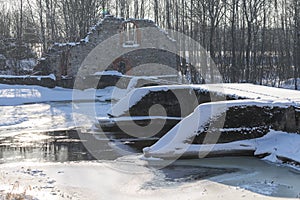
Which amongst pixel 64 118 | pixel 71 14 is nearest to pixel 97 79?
pixel 64 118

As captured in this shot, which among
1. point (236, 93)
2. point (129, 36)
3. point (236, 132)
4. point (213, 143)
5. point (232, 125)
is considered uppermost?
point (129, 36)

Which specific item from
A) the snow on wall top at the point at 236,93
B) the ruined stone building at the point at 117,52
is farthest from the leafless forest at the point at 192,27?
the snow on wall top at the point at 236,93

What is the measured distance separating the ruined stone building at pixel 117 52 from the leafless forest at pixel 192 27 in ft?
18.6

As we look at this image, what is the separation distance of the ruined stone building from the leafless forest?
224 inches

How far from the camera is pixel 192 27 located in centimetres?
3819

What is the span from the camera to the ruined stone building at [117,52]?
1054 inches

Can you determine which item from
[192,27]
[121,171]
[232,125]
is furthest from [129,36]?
[121,171]

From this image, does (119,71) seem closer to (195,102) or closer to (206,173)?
(195,102)

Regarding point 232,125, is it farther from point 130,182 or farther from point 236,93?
point 130,182

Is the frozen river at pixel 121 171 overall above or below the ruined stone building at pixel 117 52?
below

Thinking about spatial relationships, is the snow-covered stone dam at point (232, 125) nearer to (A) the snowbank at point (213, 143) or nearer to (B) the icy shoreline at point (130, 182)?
(A) the snowbank at point (213, 143)

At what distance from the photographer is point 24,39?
125 ft

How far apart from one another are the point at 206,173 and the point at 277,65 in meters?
29.0

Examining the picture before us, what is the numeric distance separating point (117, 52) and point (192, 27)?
12561 mm
